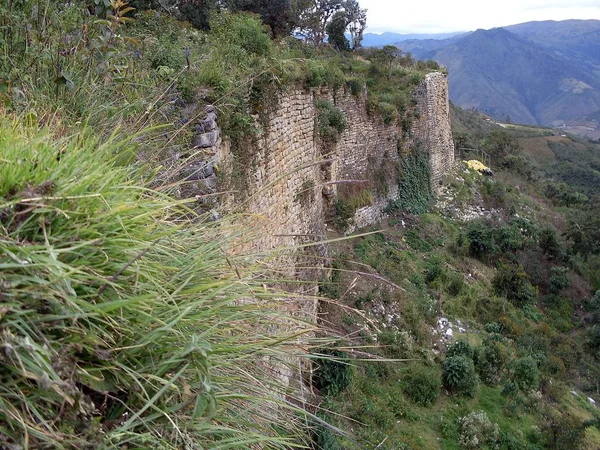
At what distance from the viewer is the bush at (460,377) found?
9094 millimetres

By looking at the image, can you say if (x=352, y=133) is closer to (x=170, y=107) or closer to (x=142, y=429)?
(x=170, y=107)

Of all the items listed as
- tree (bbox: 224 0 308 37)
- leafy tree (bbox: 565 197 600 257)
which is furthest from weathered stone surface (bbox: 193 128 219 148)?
leafy tree (bbox: 565 197 600 257)

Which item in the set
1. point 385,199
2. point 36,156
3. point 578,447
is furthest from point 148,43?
point 385,199

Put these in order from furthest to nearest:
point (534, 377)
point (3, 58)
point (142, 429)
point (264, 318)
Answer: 1. point (534, 377)
2. point (3, 58)
3. point (264, 318)
4. point (142, 429)

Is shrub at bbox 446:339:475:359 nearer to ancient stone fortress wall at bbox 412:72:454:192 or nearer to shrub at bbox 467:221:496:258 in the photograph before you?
shrub at bbox 467:221:496:258

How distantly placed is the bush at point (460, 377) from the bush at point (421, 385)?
399mm

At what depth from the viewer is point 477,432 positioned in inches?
311

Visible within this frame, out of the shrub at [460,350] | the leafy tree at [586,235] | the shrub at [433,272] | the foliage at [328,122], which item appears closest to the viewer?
the foliage at [328,122]

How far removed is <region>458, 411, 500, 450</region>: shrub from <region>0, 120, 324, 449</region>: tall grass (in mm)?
7260

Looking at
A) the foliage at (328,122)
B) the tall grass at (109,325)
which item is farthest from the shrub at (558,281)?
the tall grass at (109,325)

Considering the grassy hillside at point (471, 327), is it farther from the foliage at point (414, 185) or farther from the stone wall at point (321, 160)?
the stone wall at point (321, 160)

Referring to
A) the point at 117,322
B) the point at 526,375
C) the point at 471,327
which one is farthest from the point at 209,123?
the point at 471,327

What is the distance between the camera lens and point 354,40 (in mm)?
25656

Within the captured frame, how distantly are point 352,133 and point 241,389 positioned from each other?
12974 mm
